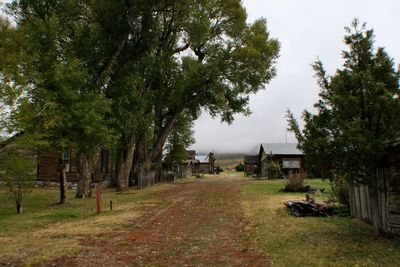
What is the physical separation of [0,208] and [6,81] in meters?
8.18

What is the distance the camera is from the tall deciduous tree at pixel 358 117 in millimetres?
10047

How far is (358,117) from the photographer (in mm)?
10078

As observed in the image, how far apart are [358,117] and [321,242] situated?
10.9 feet

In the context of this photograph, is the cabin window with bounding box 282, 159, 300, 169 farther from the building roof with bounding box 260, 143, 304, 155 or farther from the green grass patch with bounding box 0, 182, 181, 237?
the green grass patch with bounding box 0, 182, 181, 237

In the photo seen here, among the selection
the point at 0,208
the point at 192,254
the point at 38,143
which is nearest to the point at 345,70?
the point at 192,254

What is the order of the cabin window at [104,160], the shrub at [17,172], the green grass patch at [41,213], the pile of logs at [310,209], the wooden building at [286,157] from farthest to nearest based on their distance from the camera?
the wooden building at [286,157]
the cabin window at [104,160]
the shrub at [17,172]
the pile of logs at [310,209]
the green grass patch at [41,213]

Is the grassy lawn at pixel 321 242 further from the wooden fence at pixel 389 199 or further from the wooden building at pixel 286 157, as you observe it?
the wooden building at pixel 286 157

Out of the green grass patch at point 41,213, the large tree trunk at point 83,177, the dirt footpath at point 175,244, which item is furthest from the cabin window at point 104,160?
the dirt footpath at point 175,244

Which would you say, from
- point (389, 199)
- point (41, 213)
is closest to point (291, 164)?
point (41, 213)

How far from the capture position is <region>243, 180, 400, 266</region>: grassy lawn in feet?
28.2

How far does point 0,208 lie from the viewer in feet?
65.0

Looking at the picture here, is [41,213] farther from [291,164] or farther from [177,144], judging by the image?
[177,144]

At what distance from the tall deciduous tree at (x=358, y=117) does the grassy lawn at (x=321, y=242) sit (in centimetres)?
110

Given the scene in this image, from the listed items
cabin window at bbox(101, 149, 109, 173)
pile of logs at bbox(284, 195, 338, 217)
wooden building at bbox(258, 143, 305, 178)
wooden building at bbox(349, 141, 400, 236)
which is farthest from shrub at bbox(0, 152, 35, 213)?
wooden building at bbox(258, 143, 305, 178)
